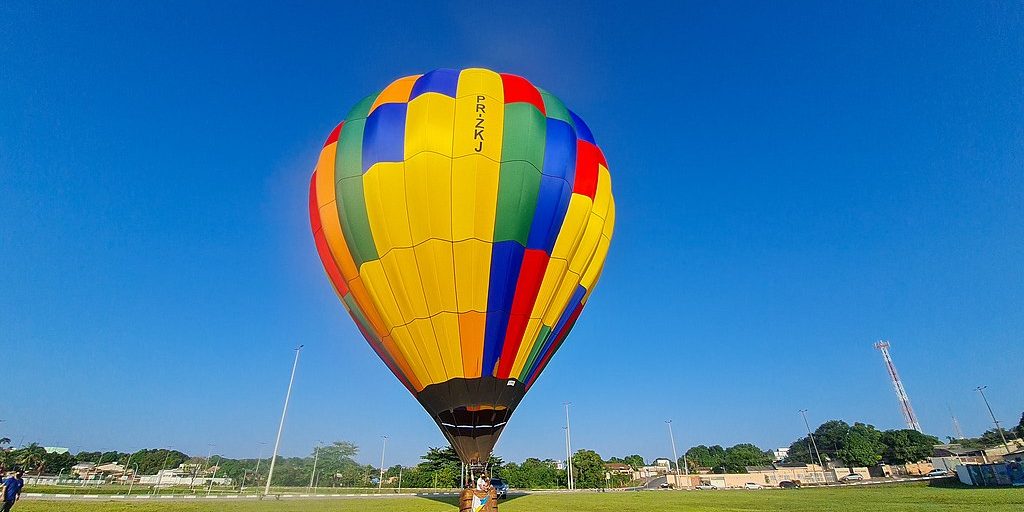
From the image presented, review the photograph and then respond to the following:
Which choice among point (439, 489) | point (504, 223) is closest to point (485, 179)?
point (504, 223)

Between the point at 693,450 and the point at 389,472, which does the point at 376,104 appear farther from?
the point at 693,450

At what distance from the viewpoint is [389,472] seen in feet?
235

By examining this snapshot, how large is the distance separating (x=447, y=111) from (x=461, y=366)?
4962mm

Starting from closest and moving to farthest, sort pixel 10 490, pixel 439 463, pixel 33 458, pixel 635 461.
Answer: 1. pixel 10 490
2. pixel 439 463
3. pixel 33 458
4. pixel 635 461

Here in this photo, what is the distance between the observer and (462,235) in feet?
27.9

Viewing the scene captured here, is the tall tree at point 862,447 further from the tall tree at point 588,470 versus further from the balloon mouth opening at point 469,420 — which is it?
the balloon mouth opening at point 469,420

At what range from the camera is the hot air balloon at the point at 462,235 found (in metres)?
8.40

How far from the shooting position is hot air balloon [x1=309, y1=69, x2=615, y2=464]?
8.40 meters

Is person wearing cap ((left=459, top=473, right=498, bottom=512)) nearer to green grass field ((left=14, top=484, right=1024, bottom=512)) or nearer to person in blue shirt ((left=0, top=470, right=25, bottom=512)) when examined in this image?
A: green grass field ((left=14, top=484, right=1024, bottom=512))

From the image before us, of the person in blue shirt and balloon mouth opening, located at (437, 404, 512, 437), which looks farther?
the person in blue shirt

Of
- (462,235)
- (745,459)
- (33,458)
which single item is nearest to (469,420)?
(462,235)

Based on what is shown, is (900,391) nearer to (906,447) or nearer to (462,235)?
(906,447)

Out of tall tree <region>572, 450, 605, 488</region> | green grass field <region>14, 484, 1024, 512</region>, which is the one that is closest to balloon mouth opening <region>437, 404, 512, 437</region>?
green grass field <region>14, 484, 1024, 512</region>

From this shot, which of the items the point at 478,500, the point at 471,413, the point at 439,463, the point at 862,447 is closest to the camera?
the point at 478,500
